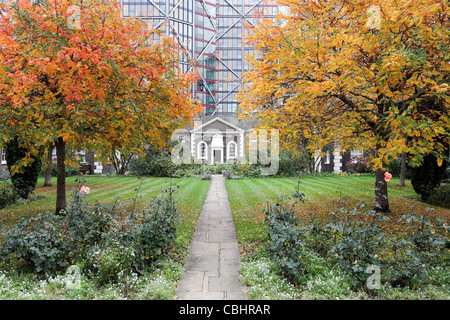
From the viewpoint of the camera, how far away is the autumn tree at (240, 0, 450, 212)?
205 inches

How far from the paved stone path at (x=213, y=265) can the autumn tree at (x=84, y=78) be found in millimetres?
2914

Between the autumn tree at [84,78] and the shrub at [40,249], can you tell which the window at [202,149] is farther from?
the shrub at [40,249]

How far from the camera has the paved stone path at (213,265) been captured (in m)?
3.93

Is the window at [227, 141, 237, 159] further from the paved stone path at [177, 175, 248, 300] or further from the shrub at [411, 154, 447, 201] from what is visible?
the paved stone path at [177, 175, 248, 300]

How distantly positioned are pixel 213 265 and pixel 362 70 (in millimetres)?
4880

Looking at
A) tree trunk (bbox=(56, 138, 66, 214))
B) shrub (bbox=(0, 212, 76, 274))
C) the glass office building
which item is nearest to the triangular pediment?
tree trunk (bbox=(56, 138, 66, 214))

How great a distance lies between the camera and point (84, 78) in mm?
5566

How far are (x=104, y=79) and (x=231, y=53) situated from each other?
70.7 m

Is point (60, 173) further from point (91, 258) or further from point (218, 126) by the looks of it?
point (218, 126)

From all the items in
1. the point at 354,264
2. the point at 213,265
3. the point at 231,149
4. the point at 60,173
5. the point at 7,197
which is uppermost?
the point at 231,149

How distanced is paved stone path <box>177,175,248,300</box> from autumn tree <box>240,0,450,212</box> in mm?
2768

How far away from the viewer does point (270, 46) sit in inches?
297

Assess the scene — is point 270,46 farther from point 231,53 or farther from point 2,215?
point 231,53

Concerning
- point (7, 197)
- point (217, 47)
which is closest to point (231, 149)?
point (7, 197)
